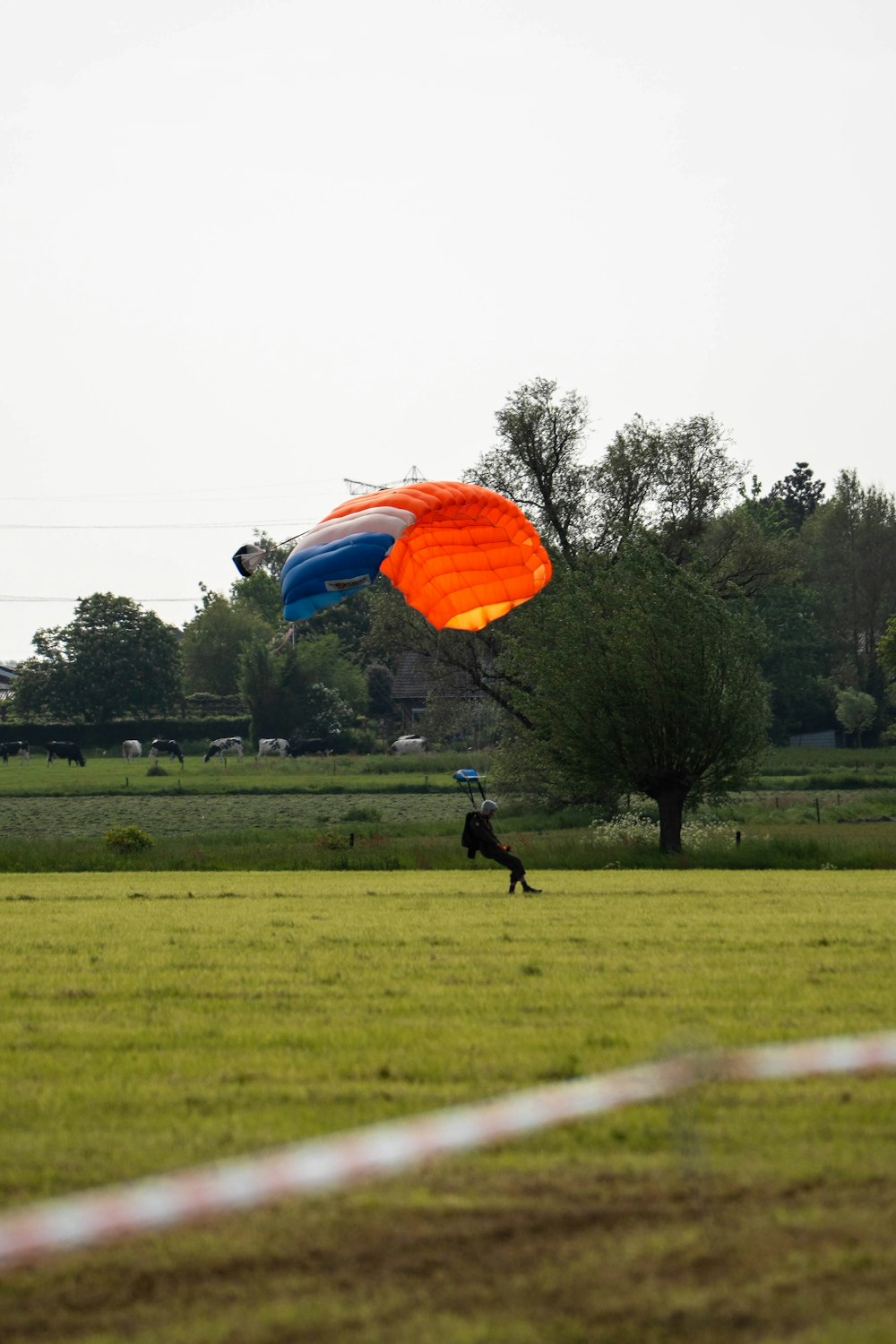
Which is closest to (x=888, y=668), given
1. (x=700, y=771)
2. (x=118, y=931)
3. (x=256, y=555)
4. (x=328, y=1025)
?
(x=700, y=771)

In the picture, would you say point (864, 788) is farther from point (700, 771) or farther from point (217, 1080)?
point (217, 1080)

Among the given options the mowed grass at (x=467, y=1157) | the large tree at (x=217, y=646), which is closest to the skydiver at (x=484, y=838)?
the mowed grass at (x=467, y=1157)

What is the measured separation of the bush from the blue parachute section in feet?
42.8

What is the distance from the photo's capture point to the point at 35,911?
25484mm

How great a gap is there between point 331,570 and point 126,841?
1488 centimetres

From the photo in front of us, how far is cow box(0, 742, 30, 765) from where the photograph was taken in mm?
113969

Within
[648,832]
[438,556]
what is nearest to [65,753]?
[648,832]

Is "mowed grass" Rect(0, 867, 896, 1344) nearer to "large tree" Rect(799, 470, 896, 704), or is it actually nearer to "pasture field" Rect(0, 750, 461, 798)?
"pasture field" Rect(0, 750, 461, 798)

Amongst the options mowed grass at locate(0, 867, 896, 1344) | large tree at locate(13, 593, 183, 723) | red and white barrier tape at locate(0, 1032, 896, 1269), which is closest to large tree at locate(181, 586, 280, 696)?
large tree at locate(13, 593, 183, 723)

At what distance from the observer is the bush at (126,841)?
43.1m

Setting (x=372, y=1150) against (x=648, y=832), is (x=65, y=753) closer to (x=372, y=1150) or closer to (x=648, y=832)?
(x=648, y=832)

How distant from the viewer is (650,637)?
148ft

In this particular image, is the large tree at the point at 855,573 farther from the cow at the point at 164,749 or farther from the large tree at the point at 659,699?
the large tree at the point at 659,699

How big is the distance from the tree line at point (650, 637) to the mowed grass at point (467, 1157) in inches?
511
